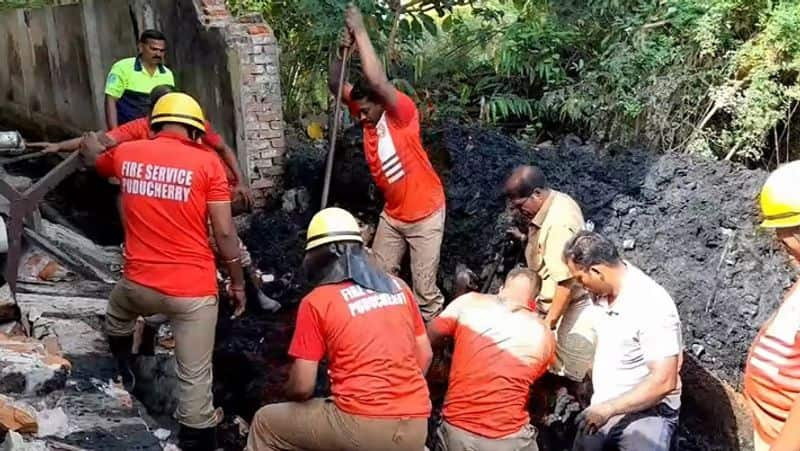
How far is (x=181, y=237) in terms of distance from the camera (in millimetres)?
4762

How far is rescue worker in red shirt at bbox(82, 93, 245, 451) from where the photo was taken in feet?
15.4

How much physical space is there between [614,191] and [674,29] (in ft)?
8.20

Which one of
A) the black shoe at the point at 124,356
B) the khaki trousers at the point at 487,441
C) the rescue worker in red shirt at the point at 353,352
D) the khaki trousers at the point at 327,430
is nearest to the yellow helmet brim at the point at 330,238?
the rescue worker in red shirt at the point at 353,352

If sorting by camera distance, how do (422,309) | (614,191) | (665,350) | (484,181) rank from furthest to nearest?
(484,181), (614,191), (422,309), (665,350)

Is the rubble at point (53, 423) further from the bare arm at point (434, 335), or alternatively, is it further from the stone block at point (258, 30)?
the stone block at point (258, 30)

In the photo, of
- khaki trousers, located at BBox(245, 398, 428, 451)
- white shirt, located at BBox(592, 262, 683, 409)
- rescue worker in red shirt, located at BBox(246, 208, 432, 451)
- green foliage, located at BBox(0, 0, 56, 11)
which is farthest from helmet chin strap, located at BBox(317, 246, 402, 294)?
green foliage, located at BBox(0, 0, 56, 11)

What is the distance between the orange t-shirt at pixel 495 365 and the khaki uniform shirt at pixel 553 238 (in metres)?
0.73

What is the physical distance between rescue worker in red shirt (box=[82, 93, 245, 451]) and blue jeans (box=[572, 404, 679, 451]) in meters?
2.11

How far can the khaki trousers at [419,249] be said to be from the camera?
20.2 ft

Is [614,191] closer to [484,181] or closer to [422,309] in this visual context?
[484,181]

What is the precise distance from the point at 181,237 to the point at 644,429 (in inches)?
96.7

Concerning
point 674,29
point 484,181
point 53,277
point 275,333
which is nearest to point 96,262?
point 53,277

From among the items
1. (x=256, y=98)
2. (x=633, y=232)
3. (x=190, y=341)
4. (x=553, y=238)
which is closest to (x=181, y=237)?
(x=190, y=341)

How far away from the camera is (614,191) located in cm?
718
